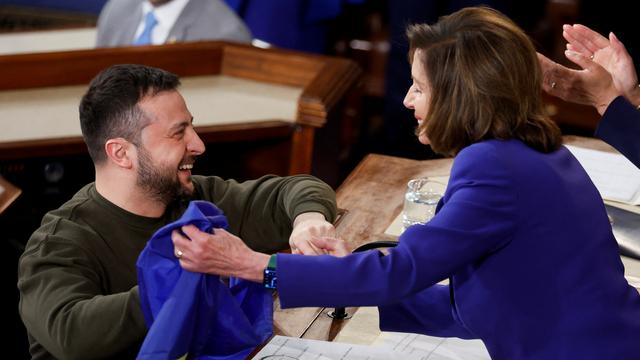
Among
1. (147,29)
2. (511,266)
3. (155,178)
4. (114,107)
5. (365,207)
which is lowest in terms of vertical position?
(147,29)

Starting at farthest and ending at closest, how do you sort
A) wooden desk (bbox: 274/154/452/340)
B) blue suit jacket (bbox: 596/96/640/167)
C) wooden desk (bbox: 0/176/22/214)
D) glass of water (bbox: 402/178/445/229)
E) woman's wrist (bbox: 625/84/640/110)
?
wooden desk (bbox: 0/176/22/214) < glass of water (bbox: 402/178/445/229) < woman's wrist (bbox: 625/84/640/110) < blue suit jacket (bbox: 596/96/640/167) < wooden desk (bbox: 274/154/452/340)

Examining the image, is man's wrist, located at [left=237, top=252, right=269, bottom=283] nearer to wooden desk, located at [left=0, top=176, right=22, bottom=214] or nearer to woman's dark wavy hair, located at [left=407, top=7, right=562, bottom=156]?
woman's dark wavy hair, located at [left=407, top=7, right=562, bottom=156]

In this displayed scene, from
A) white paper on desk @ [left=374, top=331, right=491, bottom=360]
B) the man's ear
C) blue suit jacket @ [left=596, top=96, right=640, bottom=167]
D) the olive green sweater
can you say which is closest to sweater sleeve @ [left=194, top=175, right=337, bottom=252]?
the olive green sweater

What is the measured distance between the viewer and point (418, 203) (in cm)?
229

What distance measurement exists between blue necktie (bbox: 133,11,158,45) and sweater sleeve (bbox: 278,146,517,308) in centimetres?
229

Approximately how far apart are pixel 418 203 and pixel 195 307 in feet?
2.61

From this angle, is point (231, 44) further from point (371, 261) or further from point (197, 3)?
point (371, 261)

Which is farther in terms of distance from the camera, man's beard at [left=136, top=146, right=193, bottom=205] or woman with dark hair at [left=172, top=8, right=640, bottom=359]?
man's beard at [left=136, top=146, right=193, bottom=205]

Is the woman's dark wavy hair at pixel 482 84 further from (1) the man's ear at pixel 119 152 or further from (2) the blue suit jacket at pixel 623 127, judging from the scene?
(1) the man's ear at pixel 119 152

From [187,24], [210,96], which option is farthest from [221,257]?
[187,24]

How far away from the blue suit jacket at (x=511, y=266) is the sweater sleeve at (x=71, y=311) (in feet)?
1.09

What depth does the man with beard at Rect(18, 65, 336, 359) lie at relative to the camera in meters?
1.73

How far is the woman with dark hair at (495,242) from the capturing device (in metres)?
1.51

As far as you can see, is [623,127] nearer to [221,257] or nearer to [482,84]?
[482,84]
